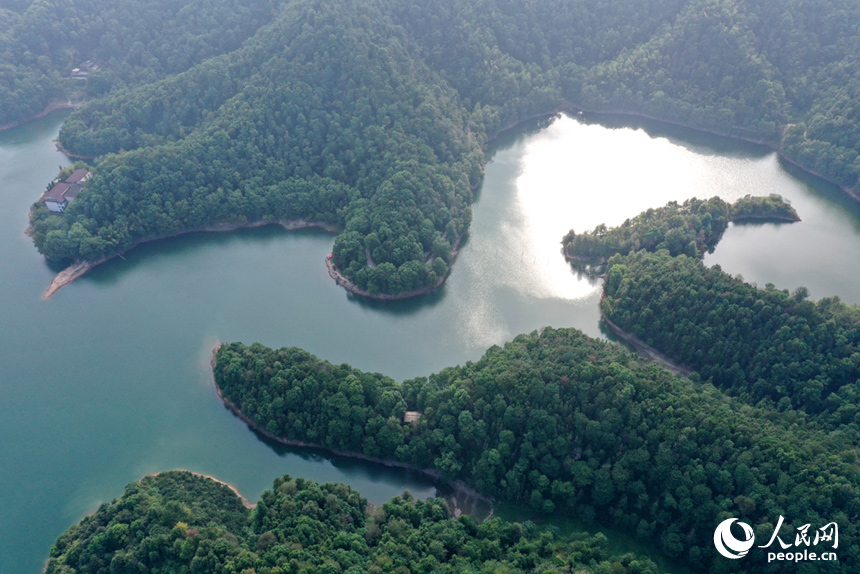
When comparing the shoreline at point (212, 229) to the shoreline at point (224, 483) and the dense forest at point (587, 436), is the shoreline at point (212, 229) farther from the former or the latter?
the shoreline at point (224, 483)

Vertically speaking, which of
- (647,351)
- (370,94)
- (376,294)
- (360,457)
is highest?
(370,94)

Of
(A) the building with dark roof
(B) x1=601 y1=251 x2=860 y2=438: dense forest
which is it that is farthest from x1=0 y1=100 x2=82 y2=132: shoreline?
(B) x1=601 y1=251 x2=860 y2=438: dense forest

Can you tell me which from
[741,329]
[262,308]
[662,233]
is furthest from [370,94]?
[741,329]

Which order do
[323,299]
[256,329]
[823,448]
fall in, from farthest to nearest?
[323,299], [256,329], [823,448]

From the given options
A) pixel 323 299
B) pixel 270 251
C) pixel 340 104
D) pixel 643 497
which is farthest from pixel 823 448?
pixel 340 104

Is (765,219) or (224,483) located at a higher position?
(765,219)

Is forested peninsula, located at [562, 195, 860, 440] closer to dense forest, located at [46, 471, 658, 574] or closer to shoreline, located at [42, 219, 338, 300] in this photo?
dense forest, located at [46, 471, 658, 574]

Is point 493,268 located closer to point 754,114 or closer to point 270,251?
point 270,251

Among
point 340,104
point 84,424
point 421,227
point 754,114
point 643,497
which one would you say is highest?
point 754,114

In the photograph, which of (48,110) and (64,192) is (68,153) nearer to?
(48,110)
